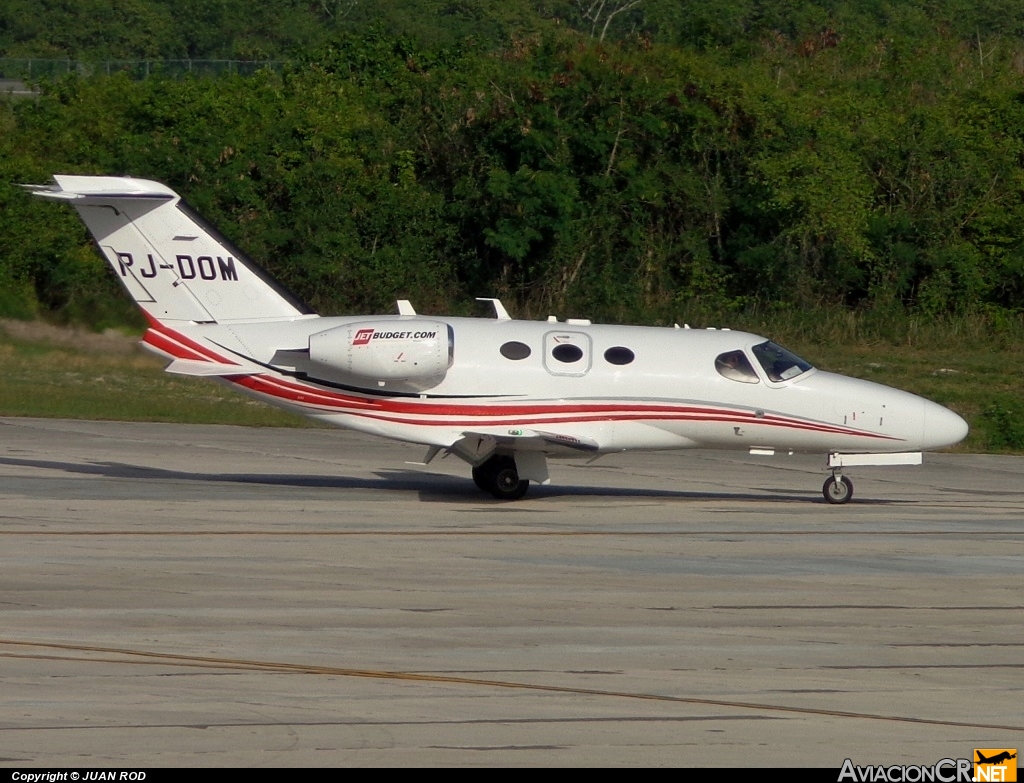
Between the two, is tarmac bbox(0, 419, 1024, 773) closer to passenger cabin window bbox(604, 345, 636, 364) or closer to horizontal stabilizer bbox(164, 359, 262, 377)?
horizontal stabilizer bbox(164, 359, 262, 377)

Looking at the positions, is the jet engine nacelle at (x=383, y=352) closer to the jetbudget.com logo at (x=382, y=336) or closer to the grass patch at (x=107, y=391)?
the jetbudget.com logo at (x=382, y=336)

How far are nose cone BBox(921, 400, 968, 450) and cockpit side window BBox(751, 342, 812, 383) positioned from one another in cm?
177

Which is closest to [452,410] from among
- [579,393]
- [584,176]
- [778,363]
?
[579,393]

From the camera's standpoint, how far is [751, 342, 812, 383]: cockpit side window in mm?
19672

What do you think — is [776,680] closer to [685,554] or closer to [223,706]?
[223,706]

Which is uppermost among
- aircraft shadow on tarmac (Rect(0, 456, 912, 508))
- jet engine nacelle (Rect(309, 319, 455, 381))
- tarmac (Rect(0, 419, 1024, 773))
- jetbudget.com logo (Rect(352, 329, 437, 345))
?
jetbudget.com logo (Rect(352, 329, 437, 345))

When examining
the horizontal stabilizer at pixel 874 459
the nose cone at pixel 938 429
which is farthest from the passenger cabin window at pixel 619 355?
the nose cone at pixel 938 429

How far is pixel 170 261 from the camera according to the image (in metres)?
19.4

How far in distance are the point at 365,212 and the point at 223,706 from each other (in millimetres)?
33050

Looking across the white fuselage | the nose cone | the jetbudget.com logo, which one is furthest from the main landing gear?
the nose cone

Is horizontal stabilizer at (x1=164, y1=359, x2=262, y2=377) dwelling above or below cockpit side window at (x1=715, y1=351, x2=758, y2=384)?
below

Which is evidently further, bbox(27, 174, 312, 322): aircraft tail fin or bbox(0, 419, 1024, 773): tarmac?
bbox(27, 174, 312, 322): aircraft tail fin

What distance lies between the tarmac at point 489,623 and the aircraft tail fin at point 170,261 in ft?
8.25

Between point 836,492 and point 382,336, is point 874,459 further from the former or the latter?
point 382,336
